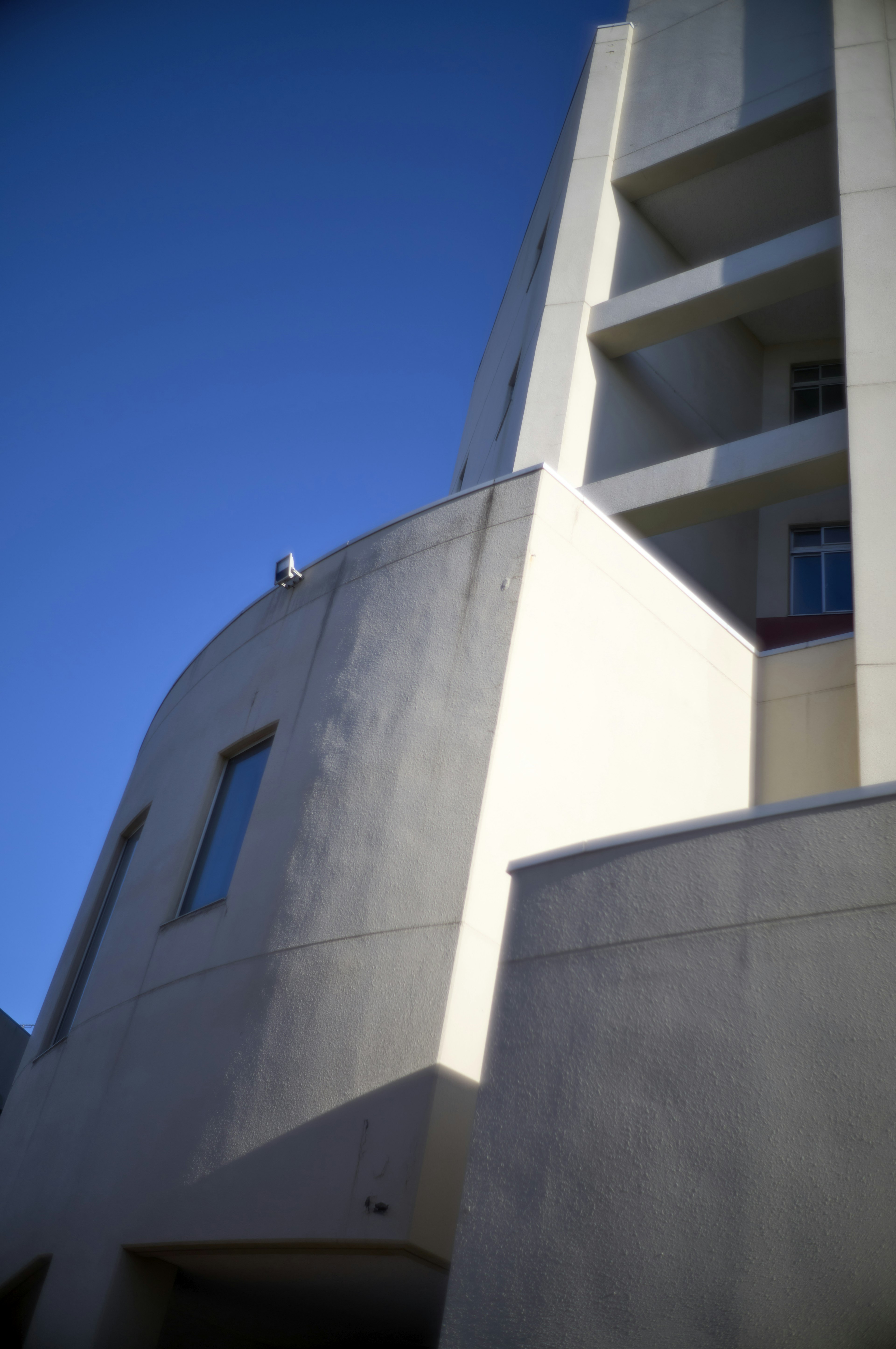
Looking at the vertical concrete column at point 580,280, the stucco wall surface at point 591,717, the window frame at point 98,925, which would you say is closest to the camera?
the stucco wall surface at point 591,717

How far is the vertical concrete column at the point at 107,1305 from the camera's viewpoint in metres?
8.47

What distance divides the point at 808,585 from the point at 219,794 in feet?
32.7

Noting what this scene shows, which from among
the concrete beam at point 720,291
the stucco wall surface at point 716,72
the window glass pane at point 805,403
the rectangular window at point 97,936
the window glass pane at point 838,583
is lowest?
the rectangular window at point 97,936

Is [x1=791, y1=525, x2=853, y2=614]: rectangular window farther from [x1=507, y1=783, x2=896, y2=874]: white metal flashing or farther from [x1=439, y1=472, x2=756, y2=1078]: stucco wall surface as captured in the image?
[x1=507, y1=783, x2=896, y2=874]: white metal flashing

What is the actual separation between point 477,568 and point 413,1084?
453 centimetres

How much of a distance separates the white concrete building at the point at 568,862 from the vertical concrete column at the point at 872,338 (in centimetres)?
4

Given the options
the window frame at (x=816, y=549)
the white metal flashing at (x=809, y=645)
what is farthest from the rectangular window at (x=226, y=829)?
the window frame at (x=816, y=549)

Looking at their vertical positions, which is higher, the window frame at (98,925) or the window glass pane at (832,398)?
the window glass pane at (832,398)

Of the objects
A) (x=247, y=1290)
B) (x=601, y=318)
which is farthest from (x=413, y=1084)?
(x=601, y=318)

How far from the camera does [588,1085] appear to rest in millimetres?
5227

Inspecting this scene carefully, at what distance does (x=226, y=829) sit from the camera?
10922 millimetres

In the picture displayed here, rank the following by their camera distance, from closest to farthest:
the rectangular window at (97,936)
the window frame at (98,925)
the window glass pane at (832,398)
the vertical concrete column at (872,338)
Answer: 1. the vertical concrete column at (872,338)
2. the window frame at (98,925)
3. the rectangular window at (97,936)
4. the window glass pane at (832,398)

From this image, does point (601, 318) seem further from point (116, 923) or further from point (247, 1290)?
point (247, 1290)

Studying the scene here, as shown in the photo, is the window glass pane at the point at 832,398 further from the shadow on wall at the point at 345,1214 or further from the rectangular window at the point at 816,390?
the shadow on wall at the point at 345,1214
